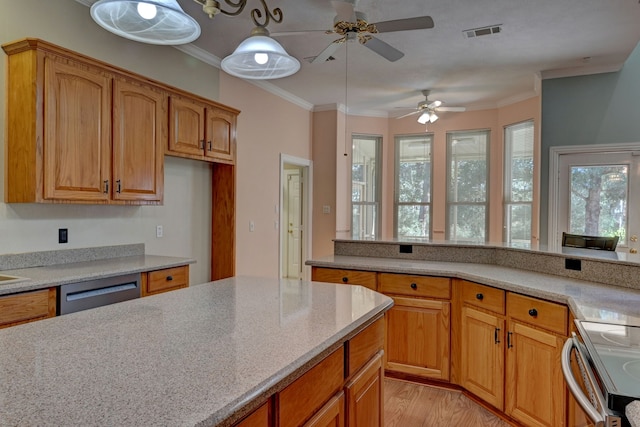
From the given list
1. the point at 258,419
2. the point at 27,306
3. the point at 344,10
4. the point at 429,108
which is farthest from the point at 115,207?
the point at 429,108

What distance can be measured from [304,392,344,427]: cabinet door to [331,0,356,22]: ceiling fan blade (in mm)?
2169

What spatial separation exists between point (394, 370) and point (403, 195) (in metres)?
3.94

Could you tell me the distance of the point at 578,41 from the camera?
3688 millimetres

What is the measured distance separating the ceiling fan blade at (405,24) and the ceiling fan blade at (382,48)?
16cm

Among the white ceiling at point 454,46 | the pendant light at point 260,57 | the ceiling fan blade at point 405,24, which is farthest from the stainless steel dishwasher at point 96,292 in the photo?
the ceiling fan blade at point 405,24

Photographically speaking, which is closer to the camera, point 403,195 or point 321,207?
point 321,207

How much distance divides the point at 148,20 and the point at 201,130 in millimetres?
1789

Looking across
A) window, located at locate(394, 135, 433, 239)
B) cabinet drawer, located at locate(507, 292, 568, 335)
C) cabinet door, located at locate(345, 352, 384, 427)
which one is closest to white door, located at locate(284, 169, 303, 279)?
window, located at locate(394, 135, 433, 239)

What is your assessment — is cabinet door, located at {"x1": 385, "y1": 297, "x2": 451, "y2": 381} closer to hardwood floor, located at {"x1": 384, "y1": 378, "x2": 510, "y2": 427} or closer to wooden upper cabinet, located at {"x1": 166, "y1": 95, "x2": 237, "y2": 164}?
hardwood floor, located at {"x1": 384, "y1": 378, "x2": 510, "y2": 427}

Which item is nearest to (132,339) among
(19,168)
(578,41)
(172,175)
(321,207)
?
(19,168)

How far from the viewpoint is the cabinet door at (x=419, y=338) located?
2871mm

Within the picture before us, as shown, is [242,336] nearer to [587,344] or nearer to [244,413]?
[244,413]

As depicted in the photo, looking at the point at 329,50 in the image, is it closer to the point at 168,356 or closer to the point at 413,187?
the point at 168,356

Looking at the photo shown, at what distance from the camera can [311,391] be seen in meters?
1.14
